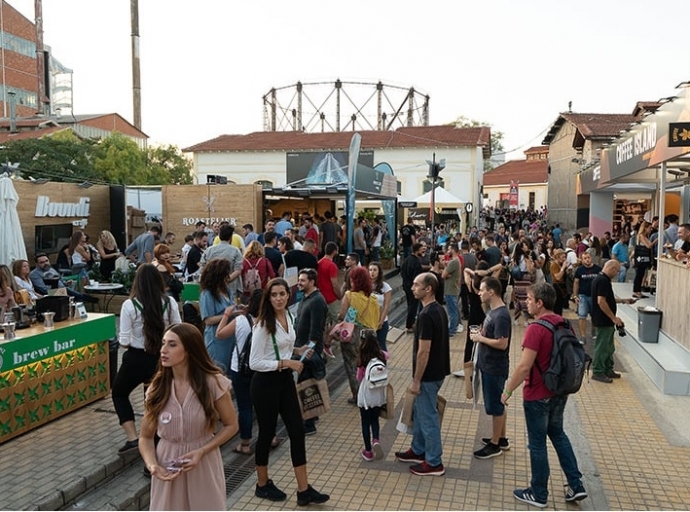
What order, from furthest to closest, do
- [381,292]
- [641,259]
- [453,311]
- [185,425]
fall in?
[641,259]
[453,311]
[381,292]
[185,425]

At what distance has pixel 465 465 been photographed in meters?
5.17

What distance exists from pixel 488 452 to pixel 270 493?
204cm

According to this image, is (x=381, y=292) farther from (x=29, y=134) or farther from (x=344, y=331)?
(x=29, y=134)

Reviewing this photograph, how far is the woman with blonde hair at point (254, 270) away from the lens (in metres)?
7.76

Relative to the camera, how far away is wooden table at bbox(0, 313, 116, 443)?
17.1 ft

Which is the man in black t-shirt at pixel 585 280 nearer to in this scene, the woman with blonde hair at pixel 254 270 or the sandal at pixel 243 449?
the woman with blonde hair at pixel 254 270

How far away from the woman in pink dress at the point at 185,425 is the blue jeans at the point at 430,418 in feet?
7.18

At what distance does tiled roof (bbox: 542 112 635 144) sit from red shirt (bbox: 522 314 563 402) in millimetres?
23908

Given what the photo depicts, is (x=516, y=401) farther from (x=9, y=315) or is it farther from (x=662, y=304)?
(x=9, y=315)

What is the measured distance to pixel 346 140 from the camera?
45.6m

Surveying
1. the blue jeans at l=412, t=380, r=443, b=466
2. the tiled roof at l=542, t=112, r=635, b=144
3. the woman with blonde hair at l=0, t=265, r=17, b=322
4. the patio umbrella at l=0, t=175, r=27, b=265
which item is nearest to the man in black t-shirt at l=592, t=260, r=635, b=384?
the blue jeans at l=412, t=380, r=443, b=466

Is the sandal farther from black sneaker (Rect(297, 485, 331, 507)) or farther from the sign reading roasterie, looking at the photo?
the sign reading roasterie

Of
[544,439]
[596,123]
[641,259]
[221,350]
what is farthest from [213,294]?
[596,123]

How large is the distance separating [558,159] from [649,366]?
3167cm
